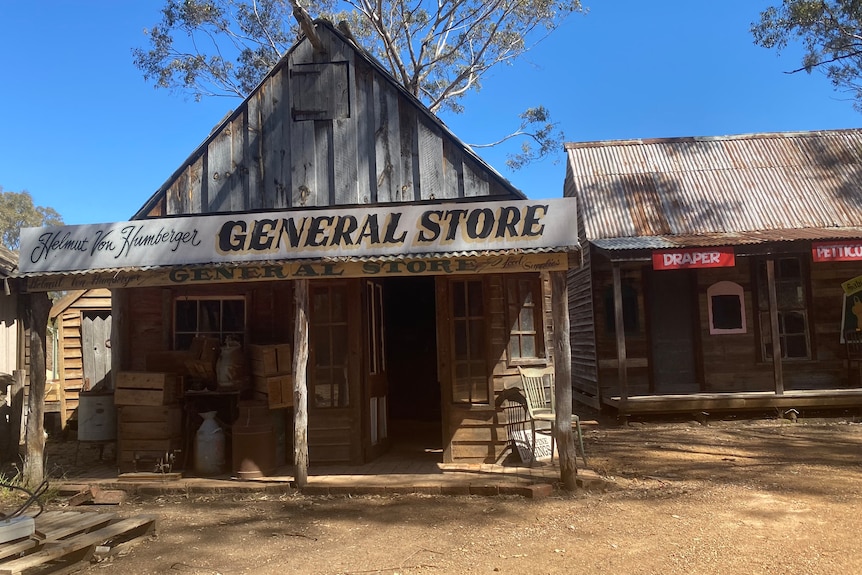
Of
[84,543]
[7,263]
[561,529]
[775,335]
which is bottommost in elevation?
[561,529]

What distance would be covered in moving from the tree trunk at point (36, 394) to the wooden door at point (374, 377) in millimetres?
3612

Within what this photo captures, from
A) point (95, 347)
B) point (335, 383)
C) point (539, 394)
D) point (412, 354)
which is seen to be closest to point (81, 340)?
point (95, 347)

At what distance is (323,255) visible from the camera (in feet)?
Result: 22.9

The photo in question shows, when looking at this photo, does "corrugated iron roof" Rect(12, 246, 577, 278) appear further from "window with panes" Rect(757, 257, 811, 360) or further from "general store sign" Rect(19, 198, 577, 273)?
"window with panes" Rect(757, 257, 811, 360)

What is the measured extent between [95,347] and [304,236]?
8.19m

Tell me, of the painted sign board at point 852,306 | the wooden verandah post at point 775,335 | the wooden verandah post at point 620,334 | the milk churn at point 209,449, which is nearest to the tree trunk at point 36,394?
the milk churn at point 209,449

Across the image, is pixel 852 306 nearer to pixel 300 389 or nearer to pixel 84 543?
pixel 300 389

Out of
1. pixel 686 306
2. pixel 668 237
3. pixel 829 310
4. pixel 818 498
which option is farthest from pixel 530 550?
pixel 829 310

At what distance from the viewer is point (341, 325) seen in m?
8.12

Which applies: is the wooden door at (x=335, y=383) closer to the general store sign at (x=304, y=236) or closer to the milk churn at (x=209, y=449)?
the milk churn at (x=209, y=449)

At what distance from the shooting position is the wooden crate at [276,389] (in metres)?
7.75

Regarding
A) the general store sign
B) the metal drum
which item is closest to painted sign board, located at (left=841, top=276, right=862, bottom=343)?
the general store sign

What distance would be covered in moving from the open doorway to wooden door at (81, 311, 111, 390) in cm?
579

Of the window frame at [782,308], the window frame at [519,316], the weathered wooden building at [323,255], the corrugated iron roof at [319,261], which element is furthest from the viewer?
the window frame at [782,308]
